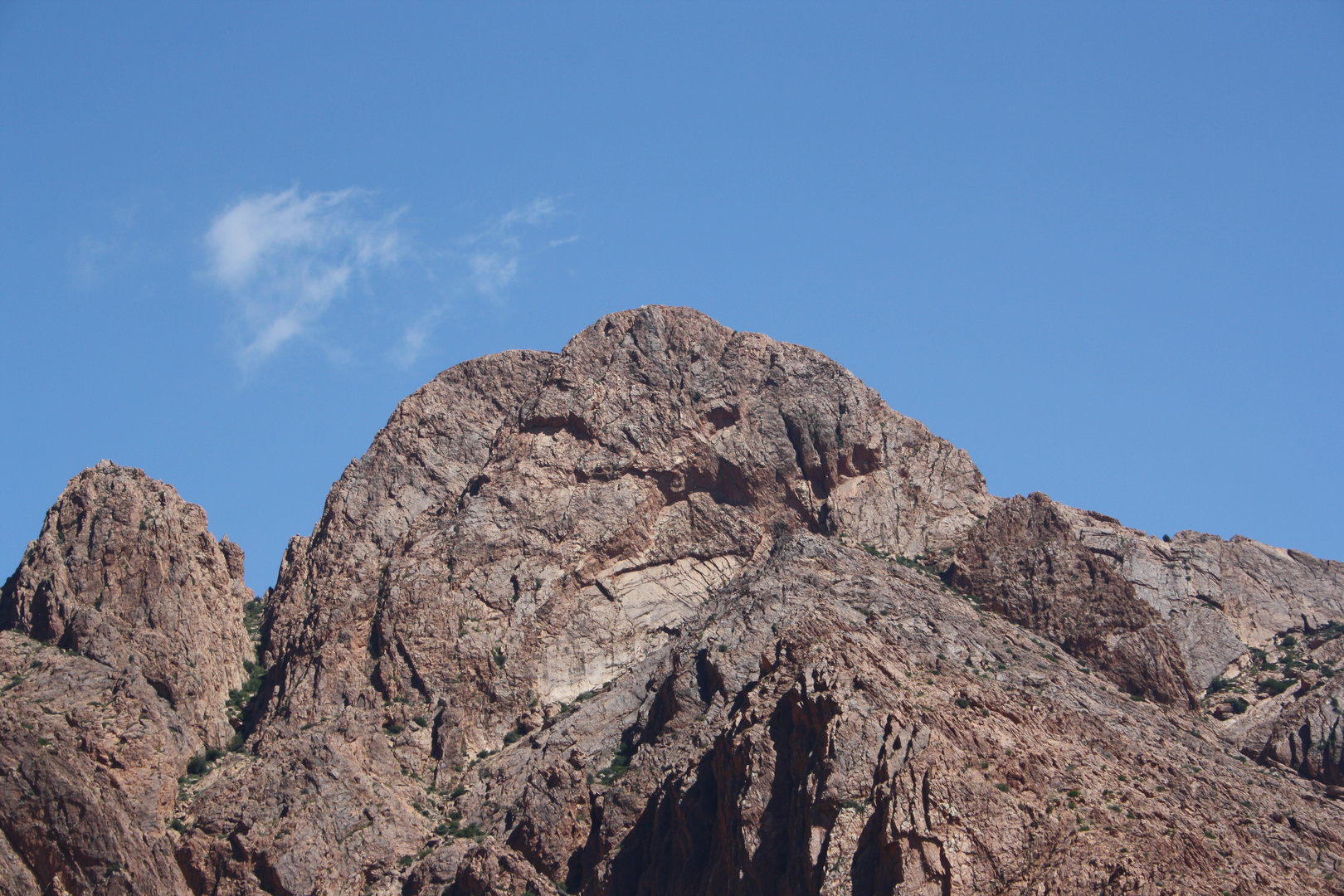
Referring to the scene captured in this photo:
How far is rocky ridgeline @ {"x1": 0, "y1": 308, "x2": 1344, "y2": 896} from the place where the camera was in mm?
83312

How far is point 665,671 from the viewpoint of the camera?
107m

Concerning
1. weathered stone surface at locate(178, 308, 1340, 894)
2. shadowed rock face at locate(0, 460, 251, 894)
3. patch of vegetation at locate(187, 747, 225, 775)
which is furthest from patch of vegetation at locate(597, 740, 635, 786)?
shadowed rock face at locate(0, 460, 251, 894)

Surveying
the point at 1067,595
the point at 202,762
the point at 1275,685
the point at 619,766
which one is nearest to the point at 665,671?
the point at 619,766

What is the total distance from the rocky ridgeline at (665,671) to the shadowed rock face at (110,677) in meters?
0.26

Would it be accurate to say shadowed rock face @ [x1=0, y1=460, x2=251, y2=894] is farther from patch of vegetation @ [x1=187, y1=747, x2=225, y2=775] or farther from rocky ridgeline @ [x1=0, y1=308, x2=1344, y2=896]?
patch of vegetation @ [x1=187, y1=747, x2=225, y2=775]

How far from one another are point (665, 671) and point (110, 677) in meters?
35.4

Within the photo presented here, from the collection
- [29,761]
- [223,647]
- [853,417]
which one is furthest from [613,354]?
[29,761]

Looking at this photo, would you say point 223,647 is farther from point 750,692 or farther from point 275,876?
point 750,692

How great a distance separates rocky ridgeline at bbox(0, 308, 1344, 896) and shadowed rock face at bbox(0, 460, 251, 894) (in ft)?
0.85

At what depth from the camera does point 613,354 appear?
133 metres

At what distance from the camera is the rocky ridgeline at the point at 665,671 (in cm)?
8331

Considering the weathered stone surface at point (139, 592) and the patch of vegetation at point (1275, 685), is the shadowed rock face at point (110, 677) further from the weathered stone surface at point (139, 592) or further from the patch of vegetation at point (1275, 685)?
the patch of vegetation at point (1275, 685)

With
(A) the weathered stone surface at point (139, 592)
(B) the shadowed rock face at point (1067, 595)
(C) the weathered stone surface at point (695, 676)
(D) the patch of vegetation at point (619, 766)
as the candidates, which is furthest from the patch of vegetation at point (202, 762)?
(B) the shadowed rock face at point (1067, 595)

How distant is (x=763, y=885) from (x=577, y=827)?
54.6 ft
